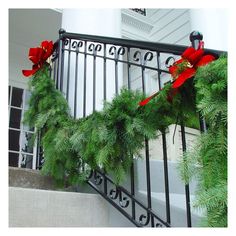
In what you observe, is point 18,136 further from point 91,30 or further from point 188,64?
point 188,64

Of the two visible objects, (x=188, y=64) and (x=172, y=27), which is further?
(x=172, y=27)

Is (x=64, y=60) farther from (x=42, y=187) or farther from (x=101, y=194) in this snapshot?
(x=101, y=194)

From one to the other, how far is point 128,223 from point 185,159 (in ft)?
2.59

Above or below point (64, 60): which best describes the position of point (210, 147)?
below

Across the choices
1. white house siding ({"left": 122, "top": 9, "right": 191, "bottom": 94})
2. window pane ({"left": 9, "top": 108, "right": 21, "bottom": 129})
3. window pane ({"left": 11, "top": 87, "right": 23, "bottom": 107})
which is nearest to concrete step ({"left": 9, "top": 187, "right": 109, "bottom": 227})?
window pane ({"left": 9, "top": 108, "right": 21, "bottom": 129})

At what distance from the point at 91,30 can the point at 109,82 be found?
0.51 m

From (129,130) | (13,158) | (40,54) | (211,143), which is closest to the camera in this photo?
(211,143)

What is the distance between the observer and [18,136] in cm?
538

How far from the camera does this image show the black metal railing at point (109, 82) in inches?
67.0

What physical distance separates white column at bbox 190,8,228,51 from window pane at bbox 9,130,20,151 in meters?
3.05

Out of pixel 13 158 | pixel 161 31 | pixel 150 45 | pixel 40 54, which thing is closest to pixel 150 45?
pixel 150 45

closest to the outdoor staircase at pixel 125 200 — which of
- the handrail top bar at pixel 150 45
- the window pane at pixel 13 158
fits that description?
the handrail top bar at pixel 150 45

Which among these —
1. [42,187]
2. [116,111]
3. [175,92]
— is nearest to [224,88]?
[175,92]

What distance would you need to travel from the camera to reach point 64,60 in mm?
2857
